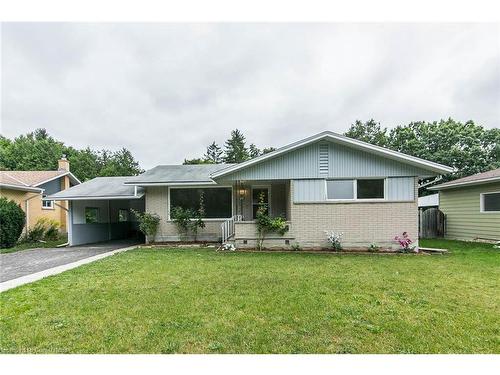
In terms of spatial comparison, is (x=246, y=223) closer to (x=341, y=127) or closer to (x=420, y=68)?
(x=420, y=68)

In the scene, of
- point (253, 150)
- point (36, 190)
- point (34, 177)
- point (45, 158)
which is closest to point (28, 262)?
point (36, 190)

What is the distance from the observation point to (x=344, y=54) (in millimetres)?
Answer: 11180

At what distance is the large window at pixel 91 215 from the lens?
15.1m

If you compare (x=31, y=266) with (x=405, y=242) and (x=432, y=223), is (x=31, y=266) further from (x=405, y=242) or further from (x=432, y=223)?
(x=432, y=223)

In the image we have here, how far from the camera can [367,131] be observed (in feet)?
133

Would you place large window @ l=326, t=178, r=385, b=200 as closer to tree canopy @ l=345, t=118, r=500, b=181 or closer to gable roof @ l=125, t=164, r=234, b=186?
gable roof @ l=125, t=164, r=234, b=186

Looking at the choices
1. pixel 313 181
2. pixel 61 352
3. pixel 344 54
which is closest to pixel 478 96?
pixel 344 54

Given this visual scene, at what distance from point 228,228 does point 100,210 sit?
27.4 ft

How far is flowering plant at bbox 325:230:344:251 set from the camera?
10.4 meters

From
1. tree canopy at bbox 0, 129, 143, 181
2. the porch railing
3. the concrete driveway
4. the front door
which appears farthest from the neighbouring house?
tree canopy at bbox 0, 129, 143, 181

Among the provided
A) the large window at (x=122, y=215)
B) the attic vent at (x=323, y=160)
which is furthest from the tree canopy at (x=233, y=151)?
the attic vent at (x=323, y=160)

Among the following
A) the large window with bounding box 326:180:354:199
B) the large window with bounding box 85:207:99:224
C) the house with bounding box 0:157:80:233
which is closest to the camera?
the large window with bounding box 326:180:354:199

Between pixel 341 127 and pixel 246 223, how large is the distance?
34.9 metres

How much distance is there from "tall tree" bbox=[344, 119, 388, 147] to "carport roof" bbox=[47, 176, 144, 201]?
109 ft
